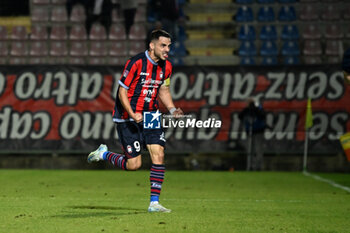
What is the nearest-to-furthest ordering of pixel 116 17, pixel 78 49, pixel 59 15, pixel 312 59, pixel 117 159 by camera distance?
1. pixel 117 159
2. pixel 312 59
3. pixel 78 49
4. pixel 116 17
5. pixel 59 15

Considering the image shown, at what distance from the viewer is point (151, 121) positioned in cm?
886

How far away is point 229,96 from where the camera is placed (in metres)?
20.3

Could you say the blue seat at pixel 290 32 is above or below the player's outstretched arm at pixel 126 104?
above

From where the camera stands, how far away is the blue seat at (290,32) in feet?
82.0

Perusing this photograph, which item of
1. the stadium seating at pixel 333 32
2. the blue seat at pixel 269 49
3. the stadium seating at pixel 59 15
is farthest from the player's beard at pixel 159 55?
the stadium seating at pixel 59 15

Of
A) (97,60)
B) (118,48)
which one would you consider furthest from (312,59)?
(97,60)

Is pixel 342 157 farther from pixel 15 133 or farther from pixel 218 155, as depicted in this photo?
pixel 15 133

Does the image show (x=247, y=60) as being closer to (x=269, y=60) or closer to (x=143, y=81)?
(x=269, y=60)

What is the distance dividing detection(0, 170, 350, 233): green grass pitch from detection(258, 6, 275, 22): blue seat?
340 inches

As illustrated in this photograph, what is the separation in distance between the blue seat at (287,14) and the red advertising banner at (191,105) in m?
5.32

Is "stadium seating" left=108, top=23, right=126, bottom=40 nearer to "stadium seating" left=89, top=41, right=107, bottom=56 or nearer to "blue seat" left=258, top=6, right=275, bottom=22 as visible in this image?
"stadium seating" left=89, top=41, right=107, bottom=56

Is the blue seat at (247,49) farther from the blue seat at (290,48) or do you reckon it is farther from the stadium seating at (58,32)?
the stadium seating at (58,32)

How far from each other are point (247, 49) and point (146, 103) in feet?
53.2

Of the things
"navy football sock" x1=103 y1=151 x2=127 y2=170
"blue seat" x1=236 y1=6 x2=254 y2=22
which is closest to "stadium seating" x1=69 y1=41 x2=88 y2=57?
"blue seat" x1=236 y1=6 x2=254 y2=22
